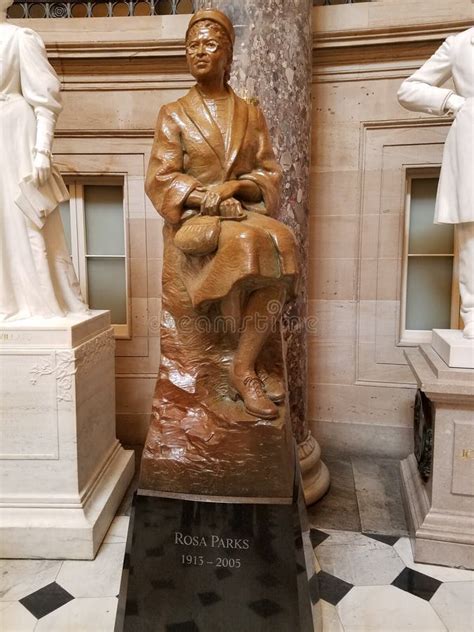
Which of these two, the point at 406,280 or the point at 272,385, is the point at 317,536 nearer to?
the point at 272,385

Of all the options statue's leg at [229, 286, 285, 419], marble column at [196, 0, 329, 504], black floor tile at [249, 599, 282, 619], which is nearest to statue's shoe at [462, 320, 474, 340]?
marble column at [196, 0, 329, 504]

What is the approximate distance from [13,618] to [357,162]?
11.4 feet

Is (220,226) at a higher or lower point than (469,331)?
higher

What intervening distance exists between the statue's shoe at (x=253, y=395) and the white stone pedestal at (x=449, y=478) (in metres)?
1.00

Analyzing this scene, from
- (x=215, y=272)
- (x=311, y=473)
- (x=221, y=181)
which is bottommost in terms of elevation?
(x=311, y=473)

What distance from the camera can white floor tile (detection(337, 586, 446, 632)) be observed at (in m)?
2.07

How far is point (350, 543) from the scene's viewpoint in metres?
2.67

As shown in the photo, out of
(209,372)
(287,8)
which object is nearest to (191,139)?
(209,372)

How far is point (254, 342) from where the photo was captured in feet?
5.89

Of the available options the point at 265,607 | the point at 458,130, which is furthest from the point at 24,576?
the point at 458,130

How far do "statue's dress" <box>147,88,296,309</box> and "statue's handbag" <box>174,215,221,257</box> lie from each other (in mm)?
28

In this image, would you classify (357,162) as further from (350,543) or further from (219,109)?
(350,543)

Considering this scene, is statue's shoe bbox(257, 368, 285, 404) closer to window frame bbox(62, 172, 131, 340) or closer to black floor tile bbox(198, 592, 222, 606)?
black floor tile bbox(198, 592, 222, 606)

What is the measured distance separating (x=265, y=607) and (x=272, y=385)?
2.59 feet
